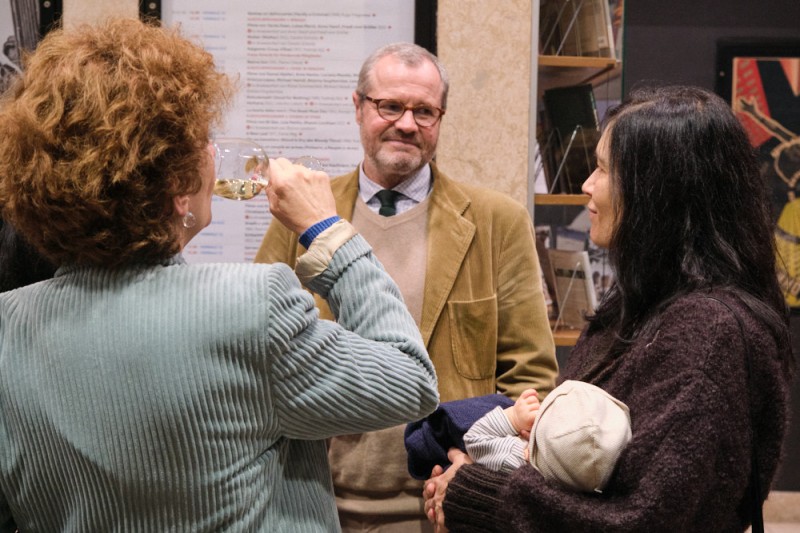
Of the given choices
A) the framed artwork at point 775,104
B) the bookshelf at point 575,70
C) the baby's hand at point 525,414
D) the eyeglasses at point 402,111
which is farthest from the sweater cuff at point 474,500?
the framed artwork at point 775,104

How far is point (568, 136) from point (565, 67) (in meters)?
0.24

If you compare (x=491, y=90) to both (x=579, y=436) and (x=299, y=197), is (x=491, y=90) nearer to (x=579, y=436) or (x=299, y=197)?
(x=299, y=197)

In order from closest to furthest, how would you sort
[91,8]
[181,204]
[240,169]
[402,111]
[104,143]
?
[104,143], [181,204], [240,169], [402,111], [91,8]

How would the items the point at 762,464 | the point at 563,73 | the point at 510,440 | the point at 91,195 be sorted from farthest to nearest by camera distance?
the point at 563,73
the point at 510,440
the point at 762,464
the point at 91,195

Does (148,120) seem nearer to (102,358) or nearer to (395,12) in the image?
(102,358)

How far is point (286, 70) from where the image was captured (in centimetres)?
311

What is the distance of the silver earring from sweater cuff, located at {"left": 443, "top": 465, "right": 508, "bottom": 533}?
74 centimetres

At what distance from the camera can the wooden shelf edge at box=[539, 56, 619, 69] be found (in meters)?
2.88

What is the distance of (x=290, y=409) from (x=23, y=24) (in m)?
2.40

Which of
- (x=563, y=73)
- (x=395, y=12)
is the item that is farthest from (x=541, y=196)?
(x=395, y=12)

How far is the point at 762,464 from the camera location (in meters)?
1.41

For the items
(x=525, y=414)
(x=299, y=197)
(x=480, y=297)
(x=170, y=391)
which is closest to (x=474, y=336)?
(x=480, y=297)

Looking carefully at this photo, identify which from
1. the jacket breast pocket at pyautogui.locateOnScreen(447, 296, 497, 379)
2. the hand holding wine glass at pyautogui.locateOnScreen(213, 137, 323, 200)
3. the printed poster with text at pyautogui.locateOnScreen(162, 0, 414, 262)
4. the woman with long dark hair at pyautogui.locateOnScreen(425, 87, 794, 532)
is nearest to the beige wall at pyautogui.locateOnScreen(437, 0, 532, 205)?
the printed poster with text at pyautogui.locateOnScreen(162, 0, 414, 262)

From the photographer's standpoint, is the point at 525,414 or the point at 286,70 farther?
the point at 286,70
